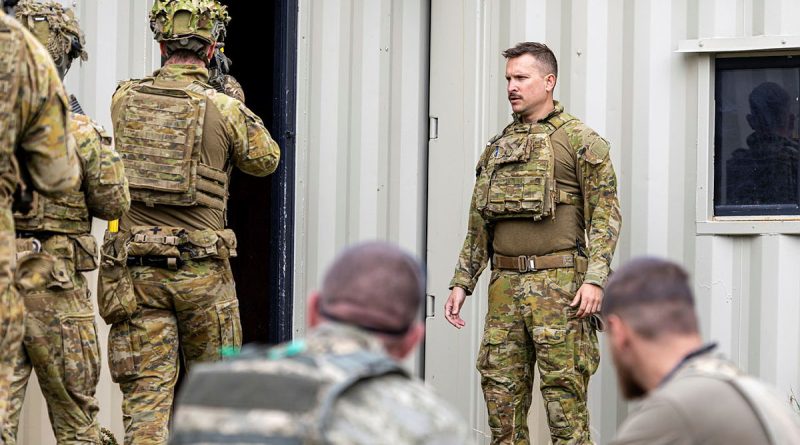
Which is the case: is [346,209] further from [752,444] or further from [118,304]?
[752,444]

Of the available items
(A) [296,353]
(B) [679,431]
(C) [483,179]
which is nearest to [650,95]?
(C) [483,179]

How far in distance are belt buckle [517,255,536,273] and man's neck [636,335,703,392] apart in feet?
10.5

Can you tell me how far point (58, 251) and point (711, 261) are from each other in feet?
11.0

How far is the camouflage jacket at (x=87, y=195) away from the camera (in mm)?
5281

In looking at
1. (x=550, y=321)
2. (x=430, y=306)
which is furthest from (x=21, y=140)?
(x=430, y=306)

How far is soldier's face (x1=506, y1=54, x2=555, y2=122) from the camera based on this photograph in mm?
6574

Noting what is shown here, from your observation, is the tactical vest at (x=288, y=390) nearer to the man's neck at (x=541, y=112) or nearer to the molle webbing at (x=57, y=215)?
the molle webbing at (x=57, y=215)

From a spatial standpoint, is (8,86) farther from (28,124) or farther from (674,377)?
(674,377)

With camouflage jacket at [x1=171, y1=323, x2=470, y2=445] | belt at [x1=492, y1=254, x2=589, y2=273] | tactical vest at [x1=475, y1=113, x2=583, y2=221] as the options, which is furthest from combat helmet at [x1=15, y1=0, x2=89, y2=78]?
camouflage jacket at [x1=171, y1=323, x2=470, y2=445]

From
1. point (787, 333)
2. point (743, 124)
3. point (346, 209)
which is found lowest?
point (787, 333)

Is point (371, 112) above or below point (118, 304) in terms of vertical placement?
above

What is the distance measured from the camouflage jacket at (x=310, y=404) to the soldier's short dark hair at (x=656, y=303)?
717mm

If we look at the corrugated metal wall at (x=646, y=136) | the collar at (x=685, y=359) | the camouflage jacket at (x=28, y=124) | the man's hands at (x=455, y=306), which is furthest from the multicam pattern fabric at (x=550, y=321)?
the collar at (x=685, y=359)

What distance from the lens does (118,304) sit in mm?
5820
